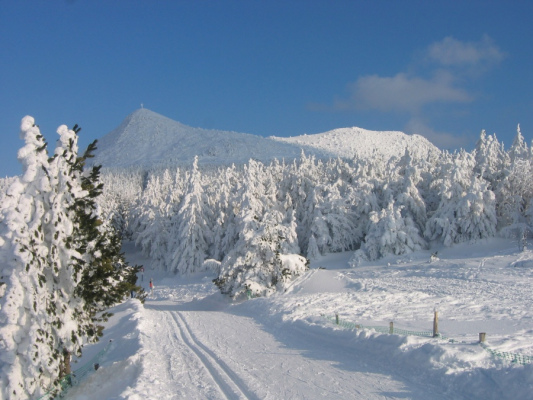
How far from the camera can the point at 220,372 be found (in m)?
12.3

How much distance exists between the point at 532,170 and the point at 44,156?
48.8 meters

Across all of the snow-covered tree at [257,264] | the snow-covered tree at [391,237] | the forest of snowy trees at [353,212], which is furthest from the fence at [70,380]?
the snow-covered tree at [391,237]

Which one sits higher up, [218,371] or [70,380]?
[218,371]

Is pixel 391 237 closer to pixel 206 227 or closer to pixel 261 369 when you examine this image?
pixel 206 227

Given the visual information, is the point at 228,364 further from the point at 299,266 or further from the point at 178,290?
the point at 178,290

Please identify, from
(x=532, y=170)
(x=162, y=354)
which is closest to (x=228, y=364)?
(x=162, y=354)

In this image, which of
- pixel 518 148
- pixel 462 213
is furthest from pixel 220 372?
pixel 518 148

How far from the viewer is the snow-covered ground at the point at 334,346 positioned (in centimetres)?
1043

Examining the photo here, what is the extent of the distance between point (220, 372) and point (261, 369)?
1.27m

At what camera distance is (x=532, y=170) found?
44969 mm

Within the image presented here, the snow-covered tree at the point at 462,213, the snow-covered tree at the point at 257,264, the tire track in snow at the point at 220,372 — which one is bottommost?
the tire track in snow at the point at 220,372

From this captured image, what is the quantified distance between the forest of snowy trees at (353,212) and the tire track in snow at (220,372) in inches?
553

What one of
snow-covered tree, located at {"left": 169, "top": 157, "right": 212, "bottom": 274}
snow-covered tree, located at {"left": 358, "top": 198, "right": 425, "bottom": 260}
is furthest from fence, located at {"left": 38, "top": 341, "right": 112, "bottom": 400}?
snow-covered tree, located at {"left": 169, "top": 157, "right": 212, "bottom": 274}

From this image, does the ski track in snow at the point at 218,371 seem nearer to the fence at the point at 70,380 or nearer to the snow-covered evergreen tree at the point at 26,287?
the fence at the point at 70,380
